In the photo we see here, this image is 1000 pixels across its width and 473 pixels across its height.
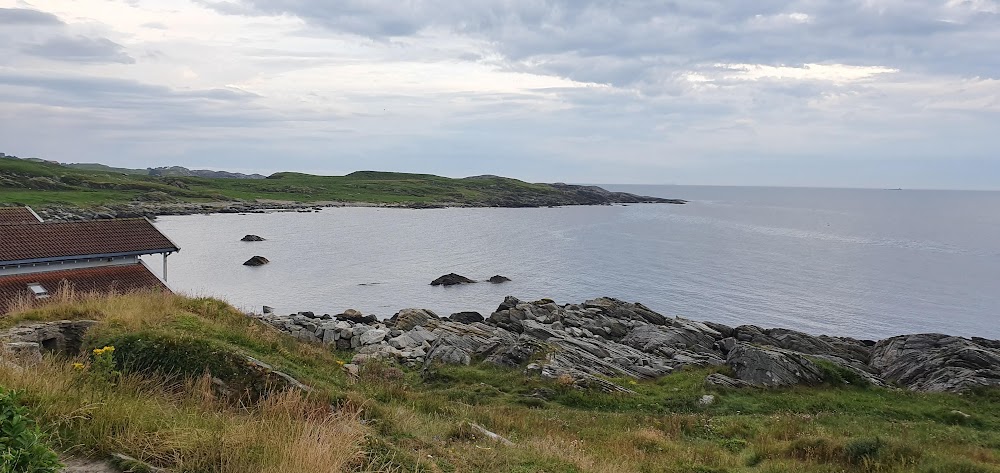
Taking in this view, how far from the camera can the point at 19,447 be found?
555 cm

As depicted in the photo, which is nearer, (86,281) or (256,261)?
(86,281)

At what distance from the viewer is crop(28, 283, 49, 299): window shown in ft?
82.4

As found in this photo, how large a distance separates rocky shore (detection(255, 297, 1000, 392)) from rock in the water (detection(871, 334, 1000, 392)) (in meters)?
0.05

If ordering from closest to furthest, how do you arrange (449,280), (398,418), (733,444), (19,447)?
(19,447) < (398,418) < (733,444) < (449,280)

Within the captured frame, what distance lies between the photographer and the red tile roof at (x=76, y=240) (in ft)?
88.1

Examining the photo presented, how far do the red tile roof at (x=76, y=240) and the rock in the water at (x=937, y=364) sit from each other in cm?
3976

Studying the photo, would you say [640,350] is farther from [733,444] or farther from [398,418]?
[398,418]

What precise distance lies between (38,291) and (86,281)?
2.45 metres

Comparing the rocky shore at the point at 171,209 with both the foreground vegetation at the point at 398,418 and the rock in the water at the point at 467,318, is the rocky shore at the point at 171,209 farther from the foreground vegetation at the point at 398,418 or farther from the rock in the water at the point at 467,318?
the foreground vegetation at the point at 398,418

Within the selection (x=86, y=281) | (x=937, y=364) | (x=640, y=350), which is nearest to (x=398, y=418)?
(x=86, y=281)

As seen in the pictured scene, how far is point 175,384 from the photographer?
1089 centimetres

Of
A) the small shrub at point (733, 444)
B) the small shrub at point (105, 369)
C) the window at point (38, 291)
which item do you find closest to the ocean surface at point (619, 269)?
the window at point (38, 291)

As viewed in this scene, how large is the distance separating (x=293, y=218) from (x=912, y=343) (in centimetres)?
13066

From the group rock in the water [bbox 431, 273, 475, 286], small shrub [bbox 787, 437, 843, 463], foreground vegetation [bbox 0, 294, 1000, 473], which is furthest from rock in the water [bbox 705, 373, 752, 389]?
rock in the water [bbox 431, 273, 475, 286]
